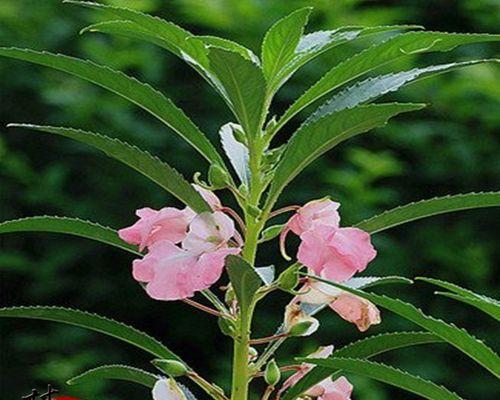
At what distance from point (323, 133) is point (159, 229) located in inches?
5.9

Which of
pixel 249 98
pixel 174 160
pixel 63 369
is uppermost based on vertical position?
pixel 174 160

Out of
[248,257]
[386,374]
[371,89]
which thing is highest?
[371,89]

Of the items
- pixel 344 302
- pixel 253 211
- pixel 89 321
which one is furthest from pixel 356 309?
pixel 89 321

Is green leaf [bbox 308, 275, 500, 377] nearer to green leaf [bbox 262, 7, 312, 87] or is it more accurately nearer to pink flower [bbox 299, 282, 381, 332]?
pink flower [bbox 299, 282, 381, 332]

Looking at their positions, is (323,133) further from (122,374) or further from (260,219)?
(122,374)

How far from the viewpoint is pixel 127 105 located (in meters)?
2.64

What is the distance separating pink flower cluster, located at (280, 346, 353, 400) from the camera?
1.11 m

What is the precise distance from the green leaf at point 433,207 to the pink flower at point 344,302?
59mm

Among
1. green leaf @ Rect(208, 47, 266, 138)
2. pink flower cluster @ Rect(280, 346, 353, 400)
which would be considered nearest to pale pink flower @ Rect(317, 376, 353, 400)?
pink flower cluster @ Rect(280, 346, 353, 400)

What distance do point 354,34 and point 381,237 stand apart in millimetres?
1521

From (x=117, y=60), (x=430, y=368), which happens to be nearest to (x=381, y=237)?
(x=430, y=368)

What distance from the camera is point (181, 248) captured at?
1057mm

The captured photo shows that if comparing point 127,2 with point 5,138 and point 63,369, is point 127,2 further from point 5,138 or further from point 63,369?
point 63,369

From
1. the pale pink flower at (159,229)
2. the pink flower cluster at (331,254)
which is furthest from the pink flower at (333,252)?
the pale pink flower at (159,229)
